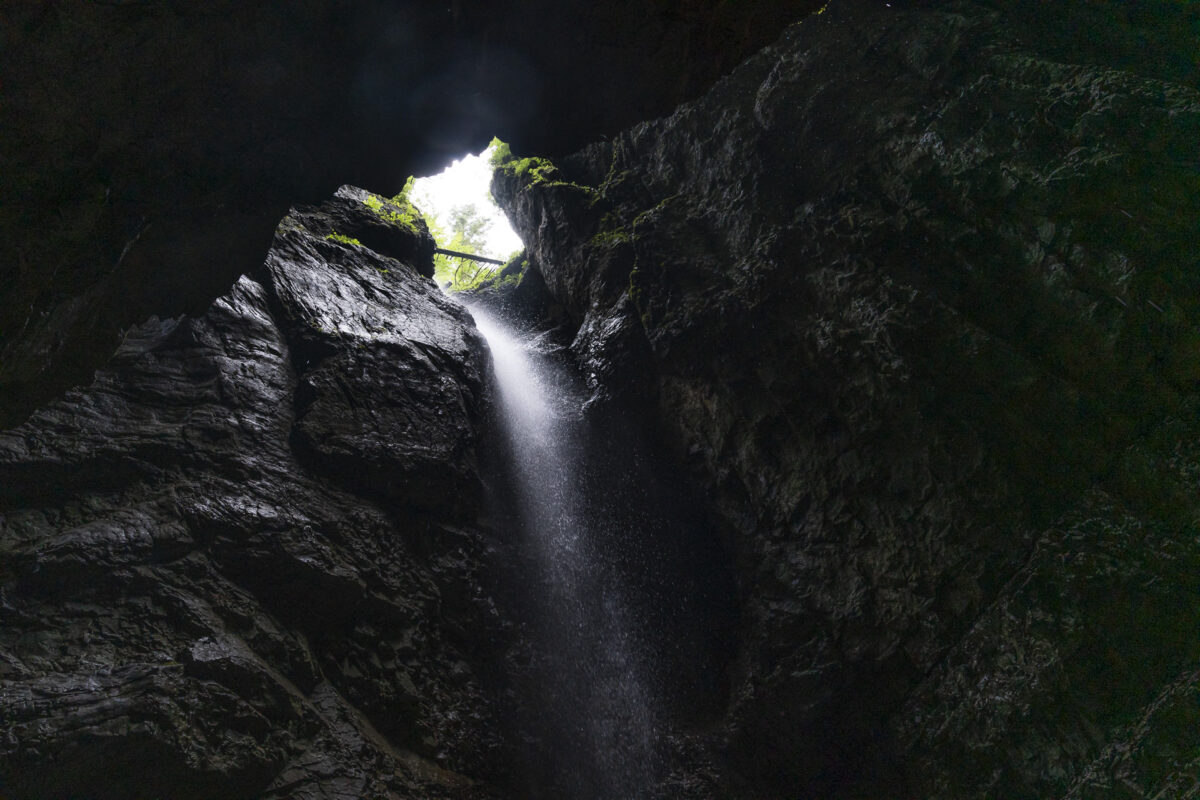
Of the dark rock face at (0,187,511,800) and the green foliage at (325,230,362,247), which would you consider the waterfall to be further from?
the green foliage at (325,230,362,247)

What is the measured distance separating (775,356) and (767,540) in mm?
2745

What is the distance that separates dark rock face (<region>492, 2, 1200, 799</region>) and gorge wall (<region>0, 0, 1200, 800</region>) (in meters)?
0.04

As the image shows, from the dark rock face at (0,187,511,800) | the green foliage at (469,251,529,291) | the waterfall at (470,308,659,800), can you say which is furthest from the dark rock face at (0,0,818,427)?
the green foliage at (469,251,529,291)

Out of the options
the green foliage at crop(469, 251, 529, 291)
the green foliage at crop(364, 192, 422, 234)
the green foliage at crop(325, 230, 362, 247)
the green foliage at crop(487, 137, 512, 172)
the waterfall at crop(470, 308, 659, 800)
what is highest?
the green foliage at crop(487, 137, 512, 172)

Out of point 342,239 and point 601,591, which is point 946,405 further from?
point 342,239

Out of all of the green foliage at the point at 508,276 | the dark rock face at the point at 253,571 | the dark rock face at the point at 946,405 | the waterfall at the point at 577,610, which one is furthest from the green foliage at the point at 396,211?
the dark rock face at the point at 946,405

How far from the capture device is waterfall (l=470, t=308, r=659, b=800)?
6.82m

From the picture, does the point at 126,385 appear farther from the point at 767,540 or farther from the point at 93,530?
the point at 767,540

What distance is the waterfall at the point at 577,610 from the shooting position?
22.4 feet

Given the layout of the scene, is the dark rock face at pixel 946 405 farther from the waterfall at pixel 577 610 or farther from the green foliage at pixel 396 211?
the green foliage at pixel 396 211

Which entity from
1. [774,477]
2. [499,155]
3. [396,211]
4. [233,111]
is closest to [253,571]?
[233,111]

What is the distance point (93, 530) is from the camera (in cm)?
455

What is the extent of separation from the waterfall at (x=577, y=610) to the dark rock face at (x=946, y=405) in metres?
0.99

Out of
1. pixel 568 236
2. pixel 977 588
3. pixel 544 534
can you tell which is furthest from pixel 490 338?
pixel 977 588
